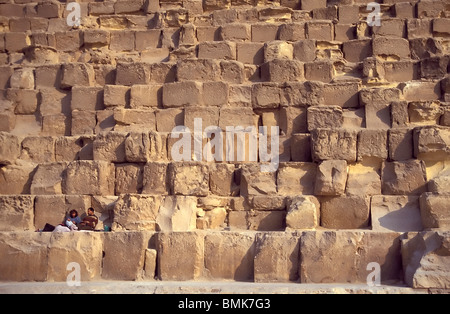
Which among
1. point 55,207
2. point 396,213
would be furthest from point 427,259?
point 55,207

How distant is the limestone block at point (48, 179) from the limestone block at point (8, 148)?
58 cm

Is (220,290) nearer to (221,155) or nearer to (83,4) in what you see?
(221,155)

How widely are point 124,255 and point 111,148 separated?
223 cm

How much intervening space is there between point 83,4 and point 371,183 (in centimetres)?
843

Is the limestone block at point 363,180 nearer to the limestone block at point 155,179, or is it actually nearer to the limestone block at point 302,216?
the limestone block at point 302,216

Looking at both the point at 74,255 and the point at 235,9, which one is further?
the point at 235,9

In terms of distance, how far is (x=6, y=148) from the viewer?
11.0 m

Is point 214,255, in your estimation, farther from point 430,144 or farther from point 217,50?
point 217,50

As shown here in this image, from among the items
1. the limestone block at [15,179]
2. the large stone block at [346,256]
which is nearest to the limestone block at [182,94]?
the limestone block at [15,179]

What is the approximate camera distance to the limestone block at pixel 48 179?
412 inches

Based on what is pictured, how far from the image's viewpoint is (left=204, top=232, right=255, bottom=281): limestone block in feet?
30.0

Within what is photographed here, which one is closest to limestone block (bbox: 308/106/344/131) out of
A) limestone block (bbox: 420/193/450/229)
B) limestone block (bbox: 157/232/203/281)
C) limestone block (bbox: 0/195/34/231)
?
limestone block (bbox: 420/193/450/229)

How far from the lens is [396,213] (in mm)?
9680

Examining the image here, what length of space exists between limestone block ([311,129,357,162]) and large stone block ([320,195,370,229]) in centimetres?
68
